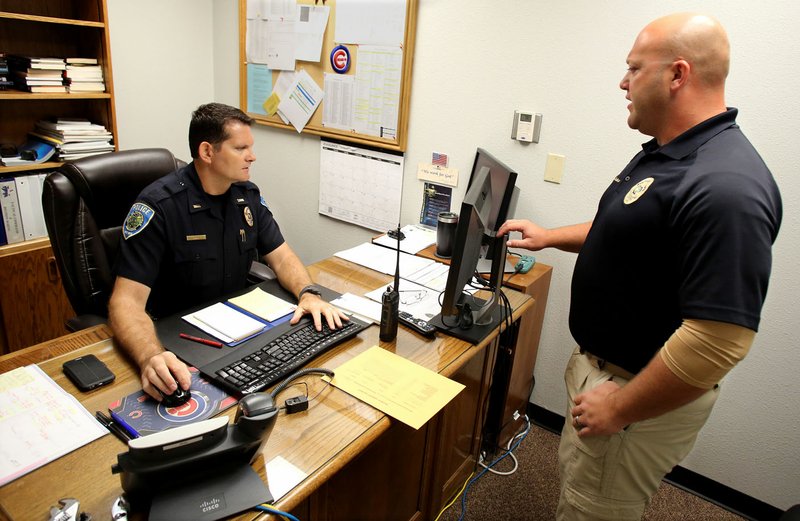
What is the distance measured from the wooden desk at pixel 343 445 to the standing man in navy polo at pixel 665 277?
39 cm

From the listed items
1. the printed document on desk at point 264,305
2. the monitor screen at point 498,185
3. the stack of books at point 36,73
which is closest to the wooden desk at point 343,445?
the printed document on desk at point 264,305

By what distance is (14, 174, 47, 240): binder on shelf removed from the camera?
2.44 meters

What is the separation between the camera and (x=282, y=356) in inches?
51.0

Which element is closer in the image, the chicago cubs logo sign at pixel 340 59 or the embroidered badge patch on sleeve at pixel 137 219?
the embroidered badge patch on sleeve at pixel 137 219

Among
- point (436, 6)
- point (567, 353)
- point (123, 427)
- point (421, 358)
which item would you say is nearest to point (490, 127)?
point (436, 6)

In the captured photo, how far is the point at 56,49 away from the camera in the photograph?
2.65m

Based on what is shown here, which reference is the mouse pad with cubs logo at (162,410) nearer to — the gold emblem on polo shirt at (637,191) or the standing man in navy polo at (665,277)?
the standing man in navy polo at (665,277)

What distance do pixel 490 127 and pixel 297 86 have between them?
120 cm

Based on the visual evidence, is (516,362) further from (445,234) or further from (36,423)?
(36,423)

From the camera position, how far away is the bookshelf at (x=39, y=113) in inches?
94.6

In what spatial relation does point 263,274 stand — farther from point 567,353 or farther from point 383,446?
point 567,353

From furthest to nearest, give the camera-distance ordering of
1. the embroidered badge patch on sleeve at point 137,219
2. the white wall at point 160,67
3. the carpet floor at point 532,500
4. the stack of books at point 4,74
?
the white wall at point 160,67 → the stack of books at point 4,74 → the carpet floor at point 532,500 → the embroidered badge patch on sleeve at point 137,219

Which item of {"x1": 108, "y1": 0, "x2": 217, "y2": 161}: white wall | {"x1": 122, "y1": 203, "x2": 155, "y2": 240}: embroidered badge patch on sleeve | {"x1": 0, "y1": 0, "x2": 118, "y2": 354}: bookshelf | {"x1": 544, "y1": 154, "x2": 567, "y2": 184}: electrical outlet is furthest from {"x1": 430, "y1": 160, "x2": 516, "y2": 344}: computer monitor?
{"x1": 108, "y1": 0, "x2": 217, "y2": 161}: white wall

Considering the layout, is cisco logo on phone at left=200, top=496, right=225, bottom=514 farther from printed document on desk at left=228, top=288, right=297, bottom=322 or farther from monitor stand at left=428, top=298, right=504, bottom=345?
monitor stand at left=428, top=298, right=504, bottom=345
